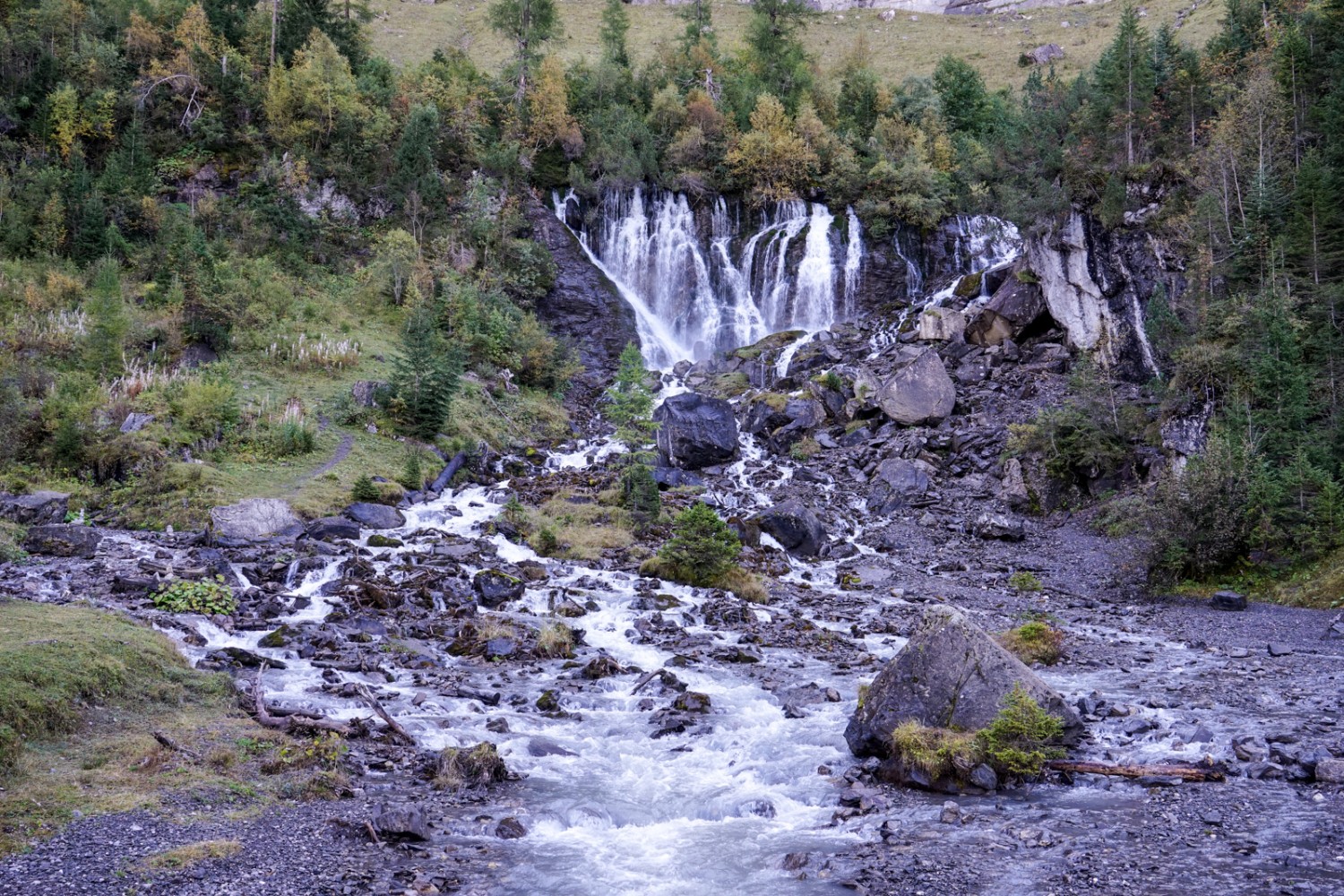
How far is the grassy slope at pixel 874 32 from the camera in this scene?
7531 centimetres

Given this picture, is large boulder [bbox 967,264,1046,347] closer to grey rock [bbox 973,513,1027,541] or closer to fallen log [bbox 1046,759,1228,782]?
grey rock [bbox 973,513,1027,541]

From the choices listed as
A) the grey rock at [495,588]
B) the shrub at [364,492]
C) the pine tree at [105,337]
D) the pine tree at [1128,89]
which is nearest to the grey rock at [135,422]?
the pine tree at [105,337]

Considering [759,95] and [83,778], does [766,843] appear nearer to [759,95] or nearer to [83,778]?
[83,778]

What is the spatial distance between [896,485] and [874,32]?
262 feet

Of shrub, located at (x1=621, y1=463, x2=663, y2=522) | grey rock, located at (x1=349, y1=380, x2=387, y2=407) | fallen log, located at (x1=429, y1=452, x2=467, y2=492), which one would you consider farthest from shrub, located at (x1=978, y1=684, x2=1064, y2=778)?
grey rock, located at (x1=349, y1=380, x2=387, y2=407)

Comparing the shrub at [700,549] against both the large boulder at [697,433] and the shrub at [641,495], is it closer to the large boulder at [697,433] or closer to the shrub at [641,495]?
the shrub at [641,495]

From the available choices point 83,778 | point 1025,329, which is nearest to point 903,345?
point 1025,329

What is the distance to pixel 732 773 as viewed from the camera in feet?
34.2

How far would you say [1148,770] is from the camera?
942 cm

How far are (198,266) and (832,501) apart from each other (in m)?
24.2

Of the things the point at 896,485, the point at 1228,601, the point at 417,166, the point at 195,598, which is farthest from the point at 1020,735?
the point at 417,166

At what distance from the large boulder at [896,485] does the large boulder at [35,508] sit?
2297 cm

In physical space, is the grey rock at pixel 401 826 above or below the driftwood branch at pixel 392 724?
above

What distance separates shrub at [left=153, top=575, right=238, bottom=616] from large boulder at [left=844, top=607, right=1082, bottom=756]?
11.3 meters
